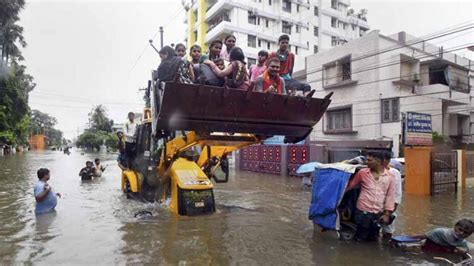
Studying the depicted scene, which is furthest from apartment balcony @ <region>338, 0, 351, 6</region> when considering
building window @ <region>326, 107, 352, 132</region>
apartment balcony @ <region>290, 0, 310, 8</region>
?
building window @ <region>326, 107, 352, 132</region>

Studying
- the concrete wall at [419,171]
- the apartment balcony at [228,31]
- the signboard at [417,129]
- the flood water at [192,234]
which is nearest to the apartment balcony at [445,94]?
→ the signboard at [417,129]

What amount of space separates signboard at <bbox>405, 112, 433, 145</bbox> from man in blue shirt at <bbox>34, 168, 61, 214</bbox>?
36.8 feet

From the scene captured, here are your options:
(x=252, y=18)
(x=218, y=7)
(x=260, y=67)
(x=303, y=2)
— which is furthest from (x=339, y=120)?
(x=303, y=2)

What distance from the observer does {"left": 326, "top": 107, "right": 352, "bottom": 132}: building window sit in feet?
85.2

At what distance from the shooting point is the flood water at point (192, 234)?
5.58 meters

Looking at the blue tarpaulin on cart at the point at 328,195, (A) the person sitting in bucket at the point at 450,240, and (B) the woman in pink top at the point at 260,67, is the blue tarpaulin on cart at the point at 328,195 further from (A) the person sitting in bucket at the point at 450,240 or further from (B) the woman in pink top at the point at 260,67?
(B) the woman in pink top at the point at 260,67

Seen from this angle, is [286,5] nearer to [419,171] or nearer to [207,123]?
[419,171]

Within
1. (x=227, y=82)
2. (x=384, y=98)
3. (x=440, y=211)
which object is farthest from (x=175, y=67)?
(x=384, y=98)

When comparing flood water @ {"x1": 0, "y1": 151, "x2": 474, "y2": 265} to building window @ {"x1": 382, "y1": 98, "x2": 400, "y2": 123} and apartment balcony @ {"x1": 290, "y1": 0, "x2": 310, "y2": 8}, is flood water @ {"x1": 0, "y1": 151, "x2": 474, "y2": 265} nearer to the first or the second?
building window @ {"x1": 382, "y1": 98, "x2": 400, "y2": 123}

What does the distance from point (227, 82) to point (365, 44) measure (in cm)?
2133

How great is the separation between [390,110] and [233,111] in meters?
20.3

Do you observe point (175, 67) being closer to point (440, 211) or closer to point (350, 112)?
point (440, 211)

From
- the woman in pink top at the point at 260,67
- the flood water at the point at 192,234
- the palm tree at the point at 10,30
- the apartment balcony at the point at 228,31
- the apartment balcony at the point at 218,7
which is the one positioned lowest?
the flood water at the point at 192,234

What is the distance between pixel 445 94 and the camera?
86.7 ft
